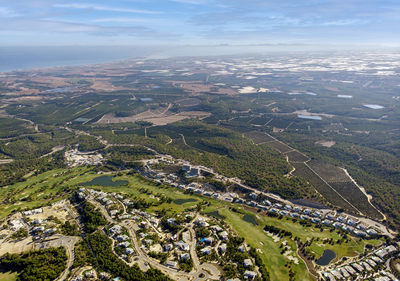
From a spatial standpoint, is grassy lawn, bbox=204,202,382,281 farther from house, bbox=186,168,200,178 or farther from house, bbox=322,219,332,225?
house, bbox=186,168,200,178

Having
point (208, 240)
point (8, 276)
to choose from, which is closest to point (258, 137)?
point (208, 240)

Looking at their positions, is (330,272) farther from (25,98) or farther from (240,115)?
(25,98)

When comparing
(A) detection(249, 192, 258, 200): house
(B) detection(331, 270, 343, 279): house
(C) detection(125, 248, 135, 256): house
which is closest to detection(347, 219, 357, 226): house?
(B) detection(331, 270, 343, 279): house

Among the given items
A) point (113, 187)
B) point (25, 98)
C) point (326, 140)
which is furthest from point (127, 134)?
point (25, 98)

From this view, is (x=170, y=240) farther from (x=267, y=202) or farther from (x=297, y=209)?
(x=297, y=209)

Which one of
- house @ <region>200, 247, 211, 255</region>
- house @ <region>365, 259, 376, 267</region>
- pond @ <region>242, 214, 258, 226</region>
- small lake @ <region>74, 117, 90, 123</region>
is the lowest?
pond @ <region>242, 214, 258, 226</region>

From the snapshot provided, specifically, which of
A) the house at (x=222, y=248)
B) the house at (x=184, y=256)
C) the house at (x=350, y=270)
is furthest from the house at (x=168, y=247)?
the house at (x=350, y=270)

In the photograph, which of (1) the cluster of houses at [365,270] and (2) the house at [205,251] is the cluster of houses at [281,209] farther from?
(2) the house at [205,251]
